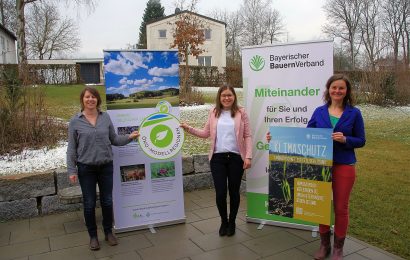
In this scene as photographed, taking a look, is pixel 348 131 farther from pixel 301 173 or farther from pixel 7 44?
pixel 7 44

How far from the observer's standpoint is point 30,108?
6328mm

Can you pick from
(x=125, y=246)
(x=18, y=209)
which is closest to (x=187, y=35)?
(x=18, y=209)

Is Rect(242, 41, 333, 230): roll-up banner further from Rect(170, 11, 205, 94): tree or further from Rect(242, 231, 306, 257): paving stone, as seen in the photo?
Rect(170, 11, 205, 94): tree

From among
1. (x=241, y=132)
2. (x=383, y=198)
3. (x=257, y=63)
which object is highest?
(x=257, y=63)

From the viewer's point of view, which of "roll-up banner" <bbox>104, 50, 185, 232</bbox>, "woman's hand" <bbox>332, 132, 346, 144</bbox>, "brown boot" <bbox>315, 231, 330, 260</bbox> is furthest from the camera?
"roll-up banner" <bbox>104, 50, 185, 232</bbox>

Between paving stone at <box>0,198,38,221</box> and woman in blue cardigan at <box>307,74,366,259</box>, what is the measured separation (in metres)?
3.79

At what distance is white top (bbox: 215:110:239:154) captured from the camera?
3969 millimetres

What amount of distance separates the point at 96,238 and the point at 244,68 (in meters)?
2.60

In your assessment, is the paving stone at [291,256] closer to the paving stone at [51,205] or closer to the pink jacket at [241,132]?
the pink jacket at [241,132]

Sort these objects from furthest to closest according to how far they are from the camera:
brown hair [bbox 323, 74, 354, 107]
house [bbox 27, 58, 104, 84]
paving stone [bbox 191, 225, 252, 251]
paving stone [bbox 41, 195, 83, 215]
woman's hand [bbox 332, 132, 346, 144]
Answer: house [bbox 27, 58, 104, 84], paving stone [bbox 41, 195, 83, 215], paving stone [bbox 191, 225, 252, 251], brown hair [bbox 323, 74, 354, 107], woman's hand [bbox 332, 132, 346, 144]

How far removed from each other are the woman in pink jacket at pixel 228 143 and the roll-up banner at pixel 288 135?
315 mm

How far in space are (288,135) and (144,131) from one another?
5.31 ft

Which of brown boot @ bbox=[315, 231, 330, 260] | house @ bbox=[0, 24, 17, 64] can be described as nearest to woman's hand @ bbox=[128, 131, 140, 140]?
brown boot @ bbox=[315, 231, 330, 260]

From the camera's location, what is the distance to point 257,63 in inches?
169
